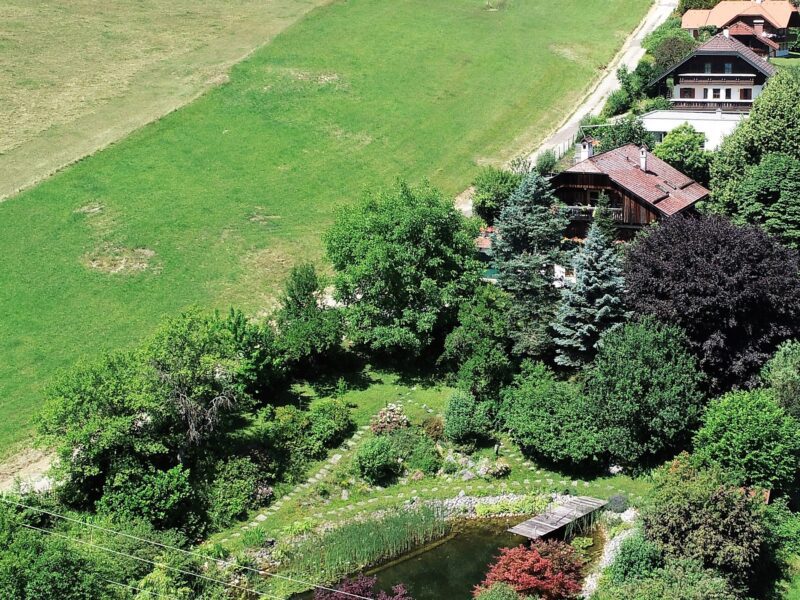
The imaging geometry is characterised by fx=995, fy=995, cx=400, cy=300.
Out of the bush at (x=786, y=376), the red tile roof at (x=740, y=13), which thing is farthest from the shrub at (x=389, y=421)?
the red tile roof at (x=740, y=13)

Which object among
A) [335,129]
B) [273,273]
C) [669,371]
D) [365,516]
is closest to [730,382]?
[669,371]

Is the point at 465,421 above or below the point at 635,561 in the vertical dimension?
above

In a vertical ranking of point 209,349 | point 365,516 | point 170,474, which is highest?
point 209,349

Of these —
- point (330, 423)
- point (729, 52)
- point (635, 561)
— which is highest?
point (729, 52)

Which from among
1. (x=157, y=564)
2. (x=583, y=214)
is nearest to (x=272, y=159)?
(x=583, y=214)

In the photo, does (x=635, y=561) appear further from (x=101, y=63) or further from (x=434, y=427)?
(x=101, y=63)

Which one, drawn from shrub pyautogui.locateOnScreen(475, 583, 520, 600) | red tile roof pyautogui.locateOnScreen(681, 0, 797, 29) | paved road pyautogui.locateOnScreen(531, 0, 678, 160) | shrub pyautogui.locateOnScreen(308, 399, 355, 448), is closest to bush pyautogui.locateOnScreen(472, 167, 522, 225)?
paved road pyautogui.locateOnScreen(531, 0, 678, 160)

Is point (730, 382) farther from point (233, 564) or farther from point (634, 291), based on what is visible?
point (233, 564)

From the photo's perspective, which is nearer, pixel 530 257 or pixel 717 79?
pixel 530 257
